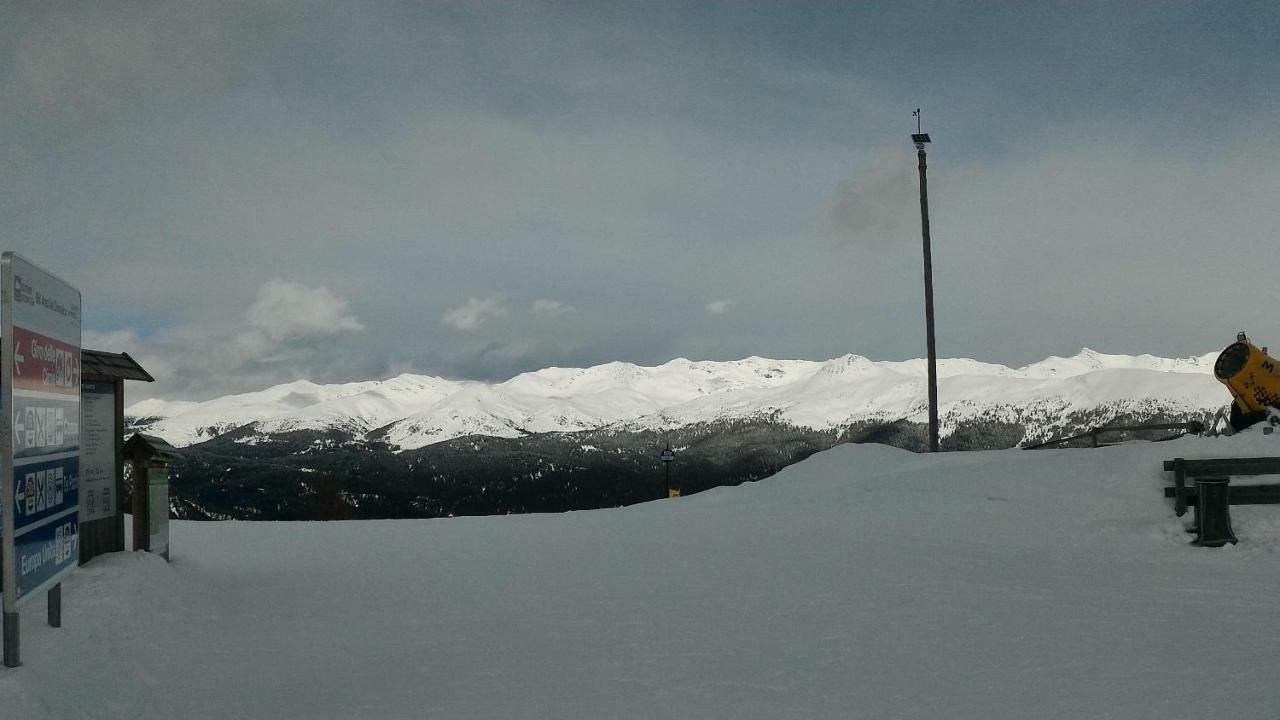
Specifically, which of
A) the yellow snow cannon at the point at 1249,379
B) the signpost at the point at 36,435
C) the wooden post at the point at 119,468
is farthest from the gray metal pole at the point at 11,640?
the yellow snow cannon at the point at 1249,379

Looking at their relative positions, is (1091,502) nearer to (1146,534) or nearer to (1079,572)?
(1146,534)

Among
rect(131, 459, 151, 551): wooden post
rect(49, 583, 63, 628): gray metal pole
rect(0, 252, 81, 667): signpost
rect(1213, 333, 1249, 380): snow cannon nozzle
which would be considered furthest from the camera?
rect(1213, 333, 1249, 380): snow cannon nozzle

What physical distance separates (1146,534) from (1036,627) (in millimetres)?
8039

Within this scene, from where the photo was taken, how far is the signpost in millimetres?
7273

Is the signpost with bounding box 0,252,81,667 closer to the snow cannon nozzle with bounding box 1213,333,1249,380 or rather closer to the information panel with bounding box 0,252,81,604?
the information panel with bounding box 0,252,81,604

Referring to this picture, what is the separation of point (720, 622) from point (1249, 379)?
18.7 metres

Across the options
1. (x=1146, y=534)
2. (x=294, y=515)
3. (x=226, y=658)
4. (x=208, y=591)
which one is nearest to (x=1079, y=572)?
(x=1146, y=534)

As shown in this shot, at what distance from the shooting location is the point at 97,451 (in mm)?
13102

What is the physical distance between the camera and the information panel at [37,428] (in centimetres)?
727

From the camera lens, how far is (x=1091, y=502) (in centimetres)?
1886

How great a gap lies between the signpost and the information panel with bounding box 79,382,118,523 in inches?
158

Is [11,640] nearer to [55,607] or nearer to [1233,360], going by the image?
[55,607]

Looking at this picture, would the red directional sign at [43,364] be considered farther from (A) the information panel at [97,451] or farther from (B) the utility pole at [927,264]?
(B) the utility pole at [927,264]

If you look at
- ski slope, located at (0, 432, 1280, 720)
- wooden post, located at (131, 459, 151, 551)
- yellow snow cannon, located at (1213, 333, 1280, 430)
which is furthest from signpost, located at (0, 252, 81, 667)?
yellow snow cannon, located at (1213, 333, 1280, 430)
